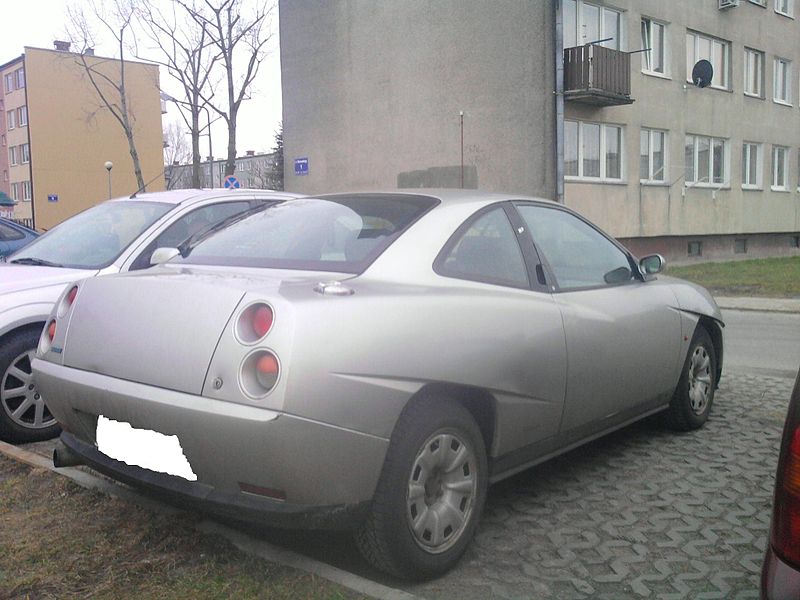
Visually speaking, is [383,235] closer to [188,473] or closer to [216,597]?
[188,473]

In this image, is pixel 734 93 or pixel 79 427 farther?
pixel 734 93

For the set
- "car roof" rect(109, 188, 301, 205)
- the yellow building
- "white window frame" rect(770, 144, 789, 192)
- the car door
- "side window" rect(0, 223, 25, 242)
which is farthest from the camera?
the yellow building

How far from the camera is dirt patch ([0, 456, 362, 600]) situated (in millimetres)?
3031

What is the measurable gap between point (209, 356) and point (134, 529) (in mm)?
1158

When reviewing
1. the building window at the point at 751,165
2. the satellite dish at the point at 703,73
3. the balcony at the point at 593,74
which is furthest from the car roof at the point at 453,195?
the building window at the point at 751,165

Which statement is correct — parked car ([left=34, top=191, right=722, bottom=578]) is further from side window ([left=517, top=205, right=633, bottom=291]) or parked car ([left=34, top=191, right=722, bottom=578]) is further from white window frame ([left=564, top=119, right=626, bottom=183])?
white window frame ([left=564, top=119, right=626, bottom=183])

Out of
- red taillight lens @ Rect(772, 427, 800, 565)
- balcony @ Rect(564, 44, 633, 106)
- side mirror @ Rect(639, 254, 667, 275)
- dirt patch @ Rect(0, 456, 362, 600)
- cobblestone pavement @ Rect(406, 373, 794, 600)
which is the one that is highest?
balcony @ Rect(564, 44, 633, 106)

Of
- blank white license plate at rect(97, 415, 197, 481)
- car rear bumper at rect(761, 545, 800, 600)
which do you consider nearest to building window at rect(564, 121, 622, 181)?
blank white license plate at rect(97, 415, 197, 481)

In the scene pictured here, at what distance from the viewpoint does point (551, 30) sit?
810 inches

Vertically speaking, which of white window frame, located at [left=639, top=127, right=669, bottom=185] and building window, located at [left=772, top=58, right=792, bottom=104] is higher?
building window, located at [left=772, top=58, right=792, bottom=104]

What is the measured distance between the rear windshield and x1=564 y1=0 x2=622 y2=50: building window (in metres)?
18.5

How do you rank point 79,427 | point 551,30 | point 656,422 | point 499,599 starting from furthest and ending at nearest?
point 551,30 < point 656,422 < point 79,427 < point 499,599

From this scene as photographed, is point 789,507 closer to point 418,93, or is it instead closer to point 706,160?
point 418,93

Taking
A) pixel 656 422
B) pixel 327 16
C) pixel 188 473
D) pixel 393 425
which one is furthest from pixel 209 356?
pixel 327 16
